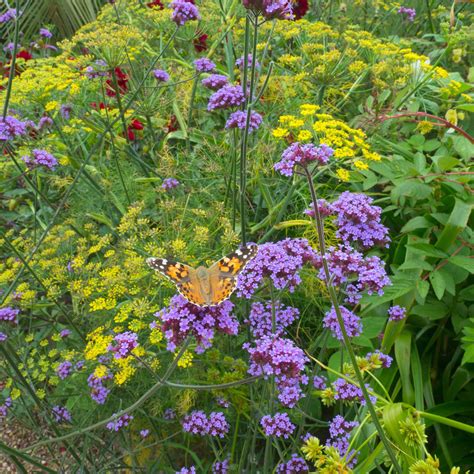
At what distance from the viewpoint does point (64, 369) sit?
84.0 inches

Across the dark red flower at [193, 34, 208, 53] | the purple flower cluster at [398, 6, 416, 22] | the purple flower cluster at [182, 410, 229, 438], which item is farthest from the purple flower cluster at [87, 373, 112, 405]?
the purple flower cluster at [398, 6, 416, 22]

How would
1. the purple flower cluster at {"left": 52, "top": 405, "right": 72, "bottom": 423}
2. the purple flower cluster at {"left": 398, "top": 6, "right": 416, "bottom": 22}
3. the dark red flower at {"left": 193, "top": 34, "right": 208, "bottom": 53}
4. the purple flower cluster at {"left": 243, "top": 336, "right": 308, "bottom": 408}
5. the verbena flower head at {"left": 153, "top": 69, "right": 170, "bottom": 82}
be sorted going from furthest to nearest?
the purple flower cluster at {"left": 398, "top": 6, "right": 416, "bottom": 22}
the dark red flower at {"left": 193, "top": 34, "right": 208, "bottom": 53}
the verbena flower head at {"left": 153, "top": 69, "right": 170, "bottom": 82}
the purple flower cluster at {"left": 52, "top": 405, "right": 72, "bottom": 423}
the purple flower cluster at {"left": 243, "top": 336, "right": 308, "bottom": 408}

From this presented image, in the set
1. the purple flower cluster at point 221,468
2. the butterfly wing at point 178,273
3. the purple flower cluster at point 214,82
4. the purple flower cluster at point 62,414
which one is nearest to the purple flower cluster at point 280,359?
the butterfly wing at point 178,273

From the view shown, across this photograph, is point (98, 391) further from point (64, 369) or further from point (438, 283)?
point (438, 283)

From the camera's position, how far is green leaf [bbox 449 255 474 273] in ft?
6.50

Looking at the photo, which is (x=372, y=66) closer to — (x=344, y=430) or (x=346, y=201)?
(x=346, y=201)

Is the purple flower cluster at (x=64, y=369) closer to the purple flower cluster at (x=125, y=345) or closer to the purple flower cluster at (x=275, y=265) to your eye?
the purple flower cluster at (x=125, y=345)

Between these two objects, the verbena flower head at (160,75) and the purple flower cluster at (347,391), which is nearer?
the purple flower cluster at (347,391)

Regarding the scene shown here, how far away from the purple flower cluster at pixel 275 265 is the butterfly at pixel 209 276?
0.08 meters

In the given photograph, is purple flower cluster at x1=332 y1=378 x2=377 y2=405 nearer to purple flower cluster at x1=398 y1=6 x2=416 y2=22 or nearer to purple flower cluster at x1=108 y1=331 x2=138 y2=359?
purple flower cluster at x1=108 y1=331 x2=138 y2=359

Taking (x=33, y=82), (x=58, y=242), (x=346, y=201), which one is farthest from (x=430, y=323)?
(x=33, y=82)

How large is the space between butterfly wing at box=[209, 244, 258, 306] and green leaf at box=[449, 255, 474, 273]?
3.06 feet

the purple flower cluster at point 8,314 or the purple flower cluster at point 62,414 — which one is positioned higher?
the purple flower cluster at point 8,314

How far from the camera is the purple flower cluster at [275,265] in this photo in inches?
64.9
